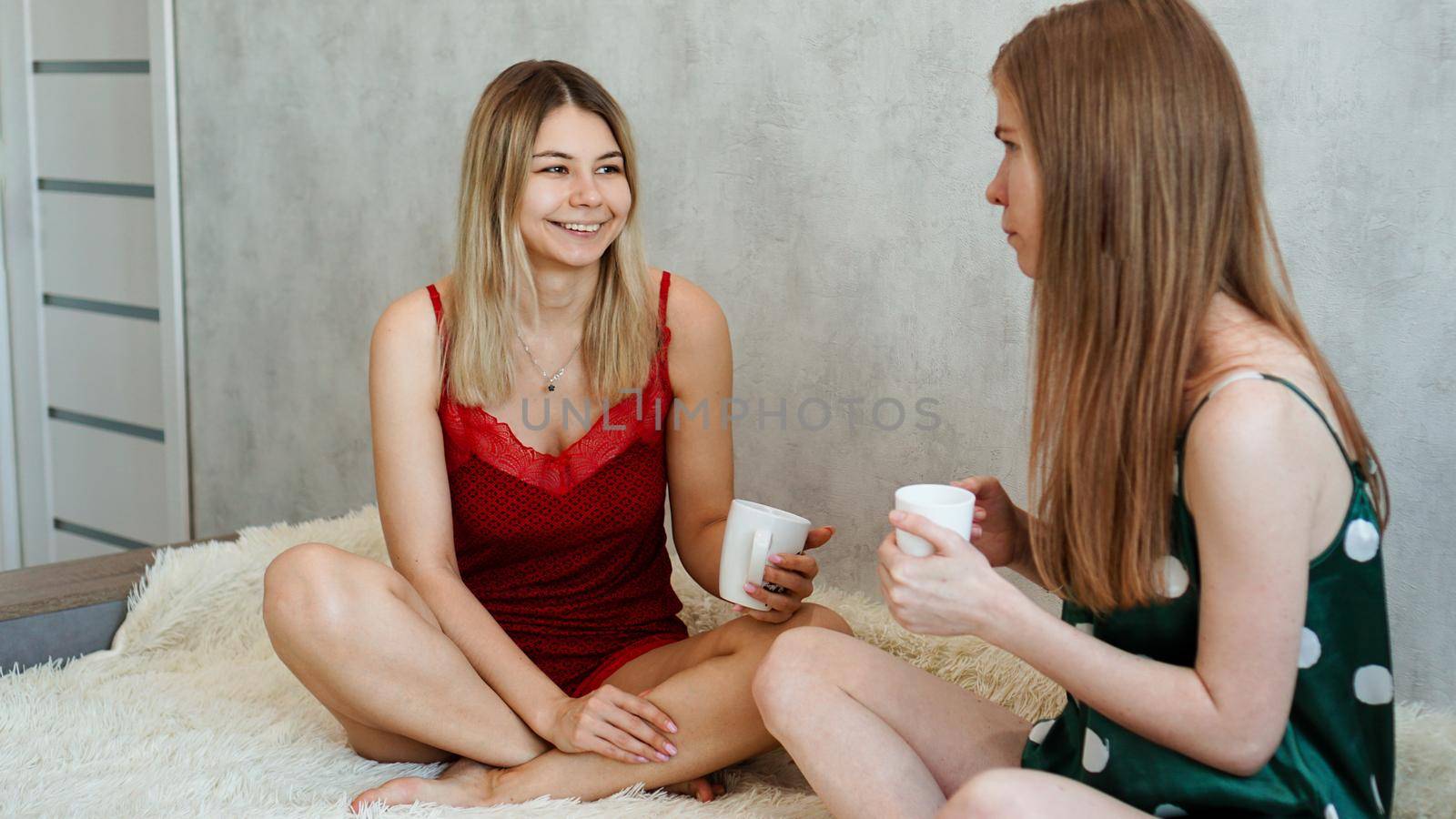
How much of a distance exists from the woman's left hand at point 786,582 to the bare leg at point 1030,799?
1.54 ft

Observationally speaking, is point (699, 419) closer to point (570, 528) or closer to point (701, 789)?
point (570, 528)

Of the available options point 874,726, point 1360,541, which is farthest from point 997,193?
point 874,726

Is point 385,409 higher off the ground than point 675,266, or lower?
lower

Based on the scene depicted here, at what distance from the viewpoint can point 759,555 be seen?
1541mm

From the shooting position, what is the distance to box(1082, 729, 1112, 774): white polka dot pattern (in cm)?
121

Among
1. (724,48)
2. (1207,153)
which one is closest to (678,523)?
(724,48)

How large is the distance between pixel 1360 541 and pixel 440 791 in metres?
1.08

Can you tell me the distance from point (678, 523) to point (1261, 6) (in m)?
1.09

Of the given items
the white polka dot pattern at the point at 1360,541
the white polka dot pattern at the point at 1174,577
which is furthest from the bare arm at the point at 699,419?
the white polka dot pattern at the point at 1360,541

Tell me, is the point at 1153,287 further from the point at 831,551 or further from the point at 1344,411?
the point at 831,551

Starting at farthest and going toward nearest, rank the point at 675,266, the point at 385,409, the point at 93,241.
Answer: the point at 93,241 < the point at 675,266 < the point at 385,409

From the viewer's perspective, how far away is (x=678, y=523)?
198 centimetres

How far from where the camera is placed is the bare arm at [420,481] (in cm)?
175

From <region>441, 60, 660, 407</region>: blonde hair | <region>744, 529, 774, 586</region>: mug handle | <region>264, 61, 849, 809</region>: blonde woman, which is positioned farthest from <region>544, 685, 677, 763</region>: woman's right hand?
<region>441, 60, 660, 407</region>: blonde hair
